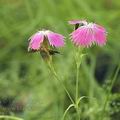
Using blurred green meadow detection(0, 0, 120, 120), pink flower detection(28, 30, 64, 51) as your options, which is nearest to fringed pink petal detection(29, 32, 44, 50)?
pink flower detection(28, 30, 64, 51)

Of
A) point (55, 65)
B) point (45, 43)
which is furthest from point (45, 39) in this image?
point (55, 65)

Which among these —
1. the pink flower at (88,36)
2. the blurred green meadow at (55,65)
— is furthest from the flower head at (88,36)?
the blurred green meadow at (55,65)

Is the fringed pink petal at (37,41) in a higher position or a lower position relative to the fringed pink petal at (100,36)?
higher

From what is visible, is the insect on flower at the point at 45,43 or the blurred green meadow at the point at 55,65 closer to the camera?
the insect on flower at the point at 45,43

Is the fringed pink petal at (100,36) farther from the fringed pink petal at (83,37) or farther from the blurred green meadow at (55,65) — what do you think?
the blurred green meadow at (55,65)

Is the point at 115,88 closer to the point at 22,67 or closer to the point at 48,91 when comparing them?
the point at 48,91

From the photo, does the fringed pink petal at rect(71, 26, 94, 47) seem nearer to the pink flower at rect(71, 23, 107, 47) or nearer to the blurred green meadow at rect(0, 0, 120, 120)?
the pink flower at rect(71, 23, 107, 47)

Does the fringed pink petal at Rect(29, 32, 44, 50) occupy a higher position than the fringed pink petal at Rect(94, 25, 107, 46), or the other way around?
the fringed pink petal at Rect(29, 32, 44, 50)
